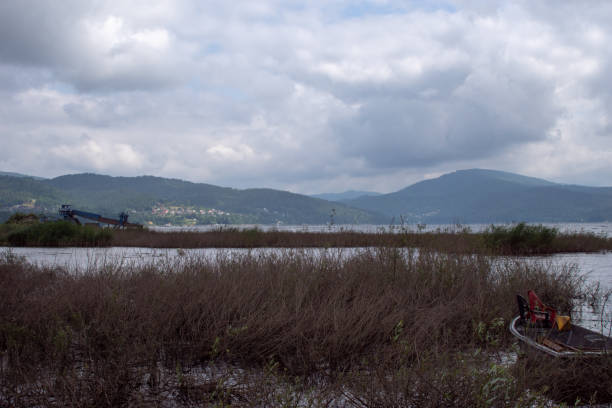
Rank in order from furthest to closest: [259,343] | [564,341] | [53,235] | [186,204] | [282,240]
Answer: [186,204] → [282,240] → [53,235] → [564,341] → [259,343]

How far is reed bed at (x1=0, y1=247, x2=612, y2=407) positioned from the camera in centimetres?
377

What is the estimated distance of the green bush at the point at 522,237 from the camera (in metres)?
21.2

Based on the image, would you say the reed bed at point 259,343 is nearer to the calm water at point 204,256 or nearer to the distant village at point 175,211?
the calm water at point 204,256

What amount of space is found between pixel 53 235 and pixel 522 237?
25.6m

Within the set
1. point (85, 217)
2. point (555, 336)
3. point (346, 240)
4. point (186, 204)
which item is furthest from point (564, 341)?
point (186, 204)

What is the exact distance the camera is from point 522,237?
21.7 metres

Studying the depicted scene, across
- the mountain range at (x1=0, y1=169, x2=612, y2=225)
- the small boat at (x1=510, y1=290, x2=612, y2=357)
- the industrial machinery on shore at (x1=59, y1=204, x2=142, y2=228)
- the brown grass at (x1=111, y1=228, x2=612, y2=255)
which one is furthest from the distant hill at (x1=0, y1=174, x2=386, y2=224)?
the small boat at (x1=510, y1=290, x2=612, y2=357)

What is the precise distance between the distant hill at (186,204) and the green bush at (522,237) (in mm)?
83342

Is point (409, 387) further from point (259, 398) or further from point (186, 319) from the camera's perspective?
point (186, 319)

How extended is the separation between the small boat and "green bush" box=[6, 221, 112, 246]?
23.5m

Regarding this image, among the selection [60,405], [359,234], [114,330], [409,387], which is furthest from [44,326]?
[359,234]

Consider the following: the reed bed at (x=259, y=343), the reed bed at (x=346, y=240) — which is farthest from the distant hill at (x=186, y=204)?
the reed bed at (x=259, y=343)

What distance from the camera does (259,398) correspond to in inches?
147

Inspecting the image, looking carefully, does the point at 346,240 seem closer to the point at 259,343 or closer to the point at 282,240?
the point at 282,240
